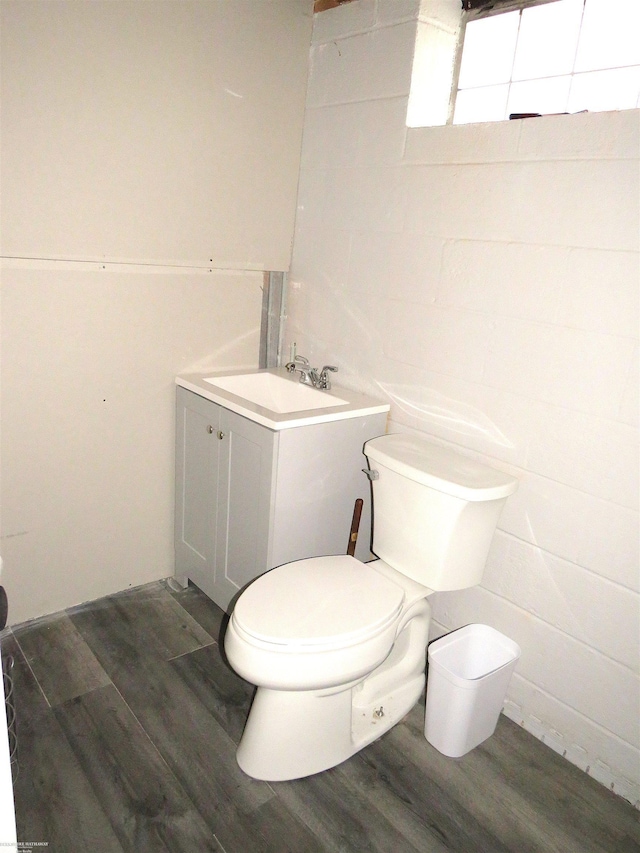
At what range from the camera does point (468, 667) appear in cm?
195

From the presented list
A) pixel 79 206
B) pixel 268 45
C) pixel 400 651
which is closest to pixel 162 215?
pixel 79 206

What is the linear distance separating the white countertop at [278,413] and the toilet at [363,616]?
0.55 ft

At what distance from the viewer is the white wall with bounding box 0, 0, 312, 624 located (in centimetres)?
182

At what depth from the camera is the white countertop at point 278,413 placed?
1.88 metres

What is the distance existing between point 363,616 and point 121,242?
55.8 inches

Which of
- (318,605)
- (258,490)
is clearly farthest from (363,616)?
(258,490)

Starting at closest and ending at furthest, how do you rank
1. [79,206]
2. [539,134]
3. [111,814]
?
[111,814], [539,134], [79,206]

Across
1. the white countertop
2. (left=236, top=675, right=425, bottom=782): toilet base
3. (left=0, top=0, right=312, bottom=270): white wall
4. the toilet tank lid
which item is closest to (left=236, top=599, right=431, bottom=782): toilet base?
(left=236, top=675, right=425, bottom=782): toilet base

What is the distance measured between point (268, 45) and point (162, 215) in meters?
0.74

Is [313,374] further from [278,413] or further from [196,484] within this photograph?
[196,484]

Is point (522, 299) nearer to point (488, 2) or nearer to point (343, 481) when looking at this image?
point (343, 481)

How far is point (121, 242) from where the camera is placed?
2023 mm

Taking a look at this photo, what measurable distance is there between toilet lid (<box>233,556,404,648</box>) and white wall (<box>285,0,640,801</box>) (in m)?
0.47

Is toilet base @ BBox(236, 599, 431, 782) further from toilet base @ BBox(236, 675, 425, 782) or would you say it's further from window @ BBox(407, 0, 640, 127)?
window @ BBox(407, 0, 640, 127)
